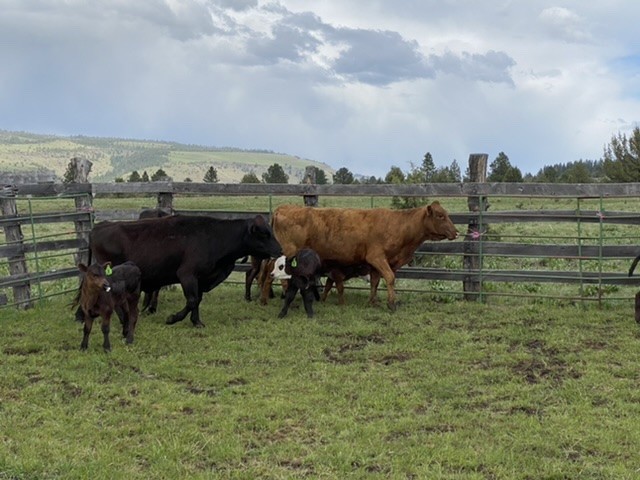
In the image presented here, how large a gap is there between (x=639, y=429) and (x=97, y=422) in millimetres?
4081

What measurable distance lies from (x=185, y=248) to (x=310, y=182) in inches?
123

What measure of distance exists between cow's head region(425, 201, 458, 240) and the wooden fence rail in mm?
596

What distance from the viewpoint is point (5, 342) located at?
7449 mm

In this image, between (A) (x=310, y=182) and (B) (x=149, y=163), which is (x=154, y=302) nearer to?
(A) (x=310, y=182)

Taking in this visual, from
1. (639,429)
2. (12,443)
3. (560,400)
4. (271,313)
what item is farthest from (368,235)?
(12,443)

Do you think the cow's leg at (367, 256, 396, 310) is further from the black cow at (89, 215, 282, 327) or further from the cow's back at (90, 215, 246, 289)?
the cow's back at (90, 215, 246, 289)

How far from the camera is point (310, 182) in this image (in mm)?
10766

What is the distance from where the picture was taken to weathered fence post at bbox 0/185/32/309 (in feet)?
31.0

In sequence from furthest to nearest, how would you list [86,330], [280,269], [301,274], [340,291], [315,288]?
[340,291] → [315,288] → [280,269] → [301,274] → [86,330]

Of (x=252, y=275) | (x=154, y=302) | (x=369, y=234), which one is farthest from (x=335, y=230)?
(x=154, y=302)

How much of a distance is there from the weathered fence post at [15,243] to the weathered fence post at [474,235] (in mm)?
6662

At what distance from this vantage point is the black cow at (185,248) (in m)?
8.19

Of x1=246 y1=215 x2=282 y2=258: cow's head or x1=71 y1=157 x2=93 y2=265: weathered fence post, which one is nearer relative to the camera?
x1=246 y1=215 x2=282 y2=258: cow's head

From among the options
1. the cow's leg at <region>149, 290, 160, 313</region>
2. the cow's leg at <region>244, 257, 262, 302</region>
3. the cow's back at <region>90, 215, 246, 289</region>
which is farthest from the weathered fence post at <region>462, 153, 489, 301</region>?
the cow's leg at <region>149, 290, 160, 313</region>
